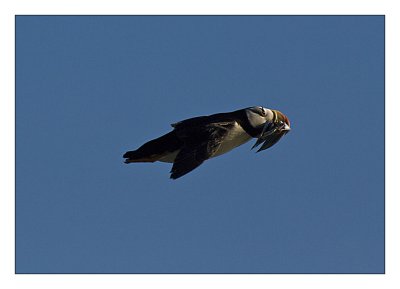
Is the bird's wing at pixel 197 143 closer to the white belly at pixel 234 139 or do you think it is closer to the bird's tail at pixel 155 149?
the white belly at pixel 234 139

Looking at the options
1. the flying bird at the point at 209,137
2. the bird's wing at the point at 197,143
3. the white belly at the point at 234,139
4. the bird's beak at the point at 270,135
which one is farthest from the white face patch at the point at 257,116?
the bird's wing at the point at 197,143

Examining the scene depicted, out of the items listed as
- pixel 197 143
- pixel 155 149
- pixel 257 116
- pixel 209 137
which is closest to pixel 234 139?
pixel 209 137

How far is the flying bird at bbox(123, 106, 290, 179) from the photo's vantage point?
2116cm

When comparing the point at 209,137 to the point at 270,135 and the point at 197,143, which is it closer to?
the point at 197,143

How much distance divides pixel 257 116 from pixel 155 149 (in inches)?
92.7

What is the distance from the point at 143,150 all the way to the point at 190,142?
1.42 metres

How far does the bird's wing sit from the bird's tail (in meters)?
0.29

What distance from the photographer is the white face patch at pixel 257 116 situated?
23.2 metres

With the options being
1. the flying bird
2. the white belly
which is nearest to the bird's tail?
the flying bird

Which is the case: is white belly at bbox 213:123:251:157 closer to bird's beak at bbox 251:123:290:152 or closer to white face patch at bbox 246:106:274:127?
white face patch at bbox 246:106:274:127

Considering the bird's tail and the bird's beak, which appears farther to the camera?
the bird's beak

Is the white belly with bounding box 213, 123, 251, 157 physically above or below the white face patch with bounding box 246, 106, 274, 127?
below

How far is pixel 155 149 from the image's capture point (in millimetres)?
22500

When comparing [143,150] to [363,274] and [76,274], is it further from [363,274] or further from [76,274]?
[363,274]
